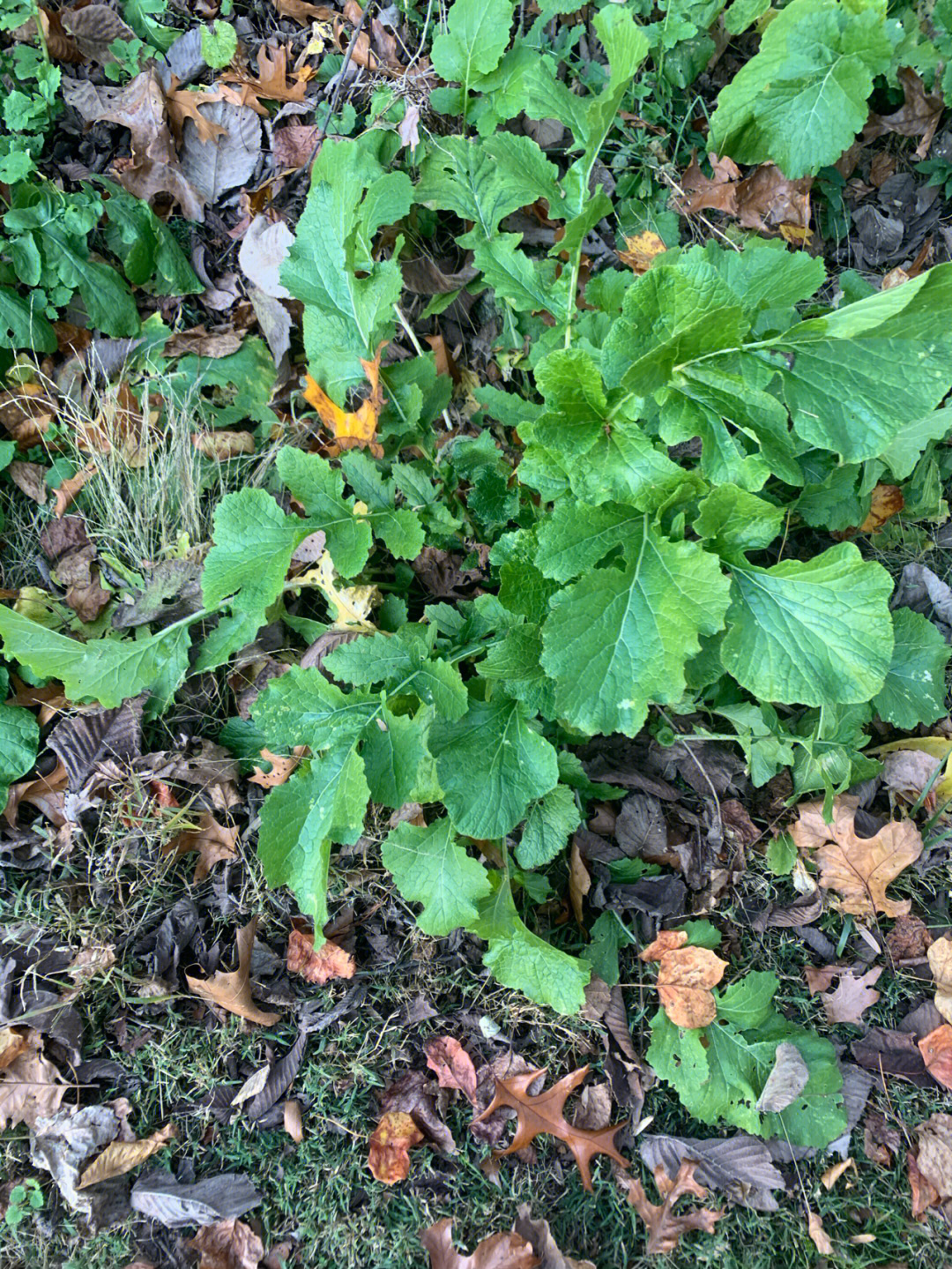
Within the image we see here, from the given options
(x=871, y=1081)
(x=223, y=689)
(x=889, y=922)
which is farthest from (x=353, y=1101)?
(x=889, y=922)

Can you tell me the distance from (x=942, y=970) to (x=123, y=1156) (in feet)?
7.19

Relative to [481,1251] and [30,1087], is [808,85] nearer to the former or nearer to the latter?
[481,1251]

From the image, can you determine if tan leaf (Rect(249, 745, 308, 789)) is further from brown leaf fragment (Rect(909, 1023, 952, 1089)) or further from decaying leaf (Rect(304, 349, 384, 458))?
brown leaf fragment (Rect(909, 1023, 952, 1089))

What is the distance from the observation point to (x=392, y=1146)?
7.16 ft

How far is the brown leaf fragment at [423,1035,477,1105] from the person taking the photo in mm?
2229

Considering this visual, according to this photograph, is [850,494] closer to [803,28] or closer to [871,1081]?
[803,28]

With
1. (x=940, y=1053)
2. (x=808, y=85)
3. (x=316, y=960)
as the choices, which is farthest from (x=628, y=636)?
(x=808, y=85)

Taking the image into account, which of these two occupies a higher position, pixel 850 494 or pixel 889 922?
pixel 850 494

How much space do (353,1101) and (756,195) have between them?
9.37 feet

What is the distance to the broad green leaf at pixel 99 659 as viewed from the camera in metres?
2.17

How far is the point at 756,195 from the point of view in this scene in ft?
8.70

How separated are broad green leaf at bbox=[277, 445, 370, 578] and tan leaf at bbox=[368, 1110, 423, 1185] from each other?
1.40 m

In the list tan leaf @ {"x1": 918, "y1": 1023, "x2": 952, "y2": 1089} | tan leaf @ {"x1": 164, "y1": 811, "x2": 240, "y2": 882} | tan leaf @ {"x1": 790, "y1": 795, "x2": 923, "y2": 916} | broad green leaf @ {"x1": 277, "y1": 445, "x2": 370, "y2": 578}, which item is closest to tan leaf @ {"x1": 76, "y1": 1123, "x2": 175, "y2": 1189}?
tan leaf @ {"x1": 164, "y1": 811, "x2": 240, "y2": 882}

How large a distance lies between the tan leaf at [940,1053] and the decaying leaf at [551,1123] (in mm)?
817
